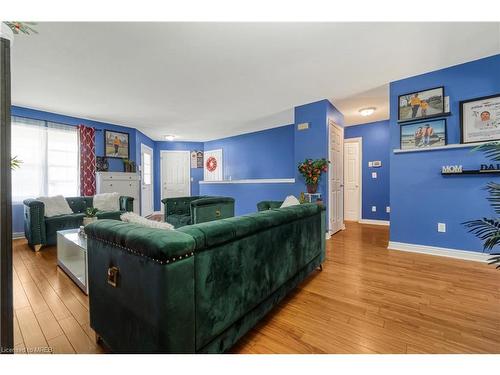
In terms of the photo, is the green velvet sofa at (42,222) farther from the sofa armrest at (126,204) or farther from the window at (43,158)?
the window at (43,158)

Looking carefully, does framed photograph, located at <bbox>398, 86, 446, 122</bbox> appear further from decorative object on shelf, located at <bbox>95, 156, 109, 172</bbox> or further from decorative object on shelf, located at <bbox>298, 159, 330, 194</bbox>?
decorative object on shelf, located at <bbox>95, 156, 109, 172</bbox>

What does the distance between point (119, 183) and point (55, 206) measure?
147 centimetres

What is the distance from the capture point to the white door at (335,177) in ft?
13.7

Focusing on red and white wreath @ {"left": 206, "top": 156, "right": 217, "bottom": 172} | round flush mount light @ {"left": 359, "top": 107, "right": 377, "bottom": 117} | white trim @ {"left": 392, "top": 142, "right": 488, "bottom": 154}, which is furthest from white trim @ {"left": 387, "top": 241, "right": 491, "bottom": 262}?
red and white wreath @ {"left": 206, "top": 156, "right": 217, "bottom": 172}

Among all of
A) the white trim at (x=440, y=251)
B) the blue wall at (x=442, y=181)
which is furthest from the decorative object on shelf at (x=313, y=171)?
the white trim at (x=440, y=251)

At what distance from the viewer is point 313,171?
151 inches

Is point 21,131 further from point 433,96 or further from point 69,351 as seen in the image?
point 433,96

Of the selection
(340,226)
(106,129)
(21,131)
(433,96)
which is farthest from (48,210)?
(433,96)

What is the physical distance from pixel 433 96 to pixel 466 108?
405mm

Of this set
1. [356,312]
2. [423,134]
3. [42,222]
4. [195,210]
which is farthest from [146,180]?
[423,134]

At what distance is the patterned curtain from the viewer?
15.8 feet

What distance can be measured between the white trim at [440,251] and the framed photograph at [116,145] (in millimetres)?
6177

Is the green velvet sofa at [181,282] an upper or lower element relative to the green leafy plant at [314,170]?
lower

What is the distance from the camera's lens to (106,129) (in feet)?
17.3
